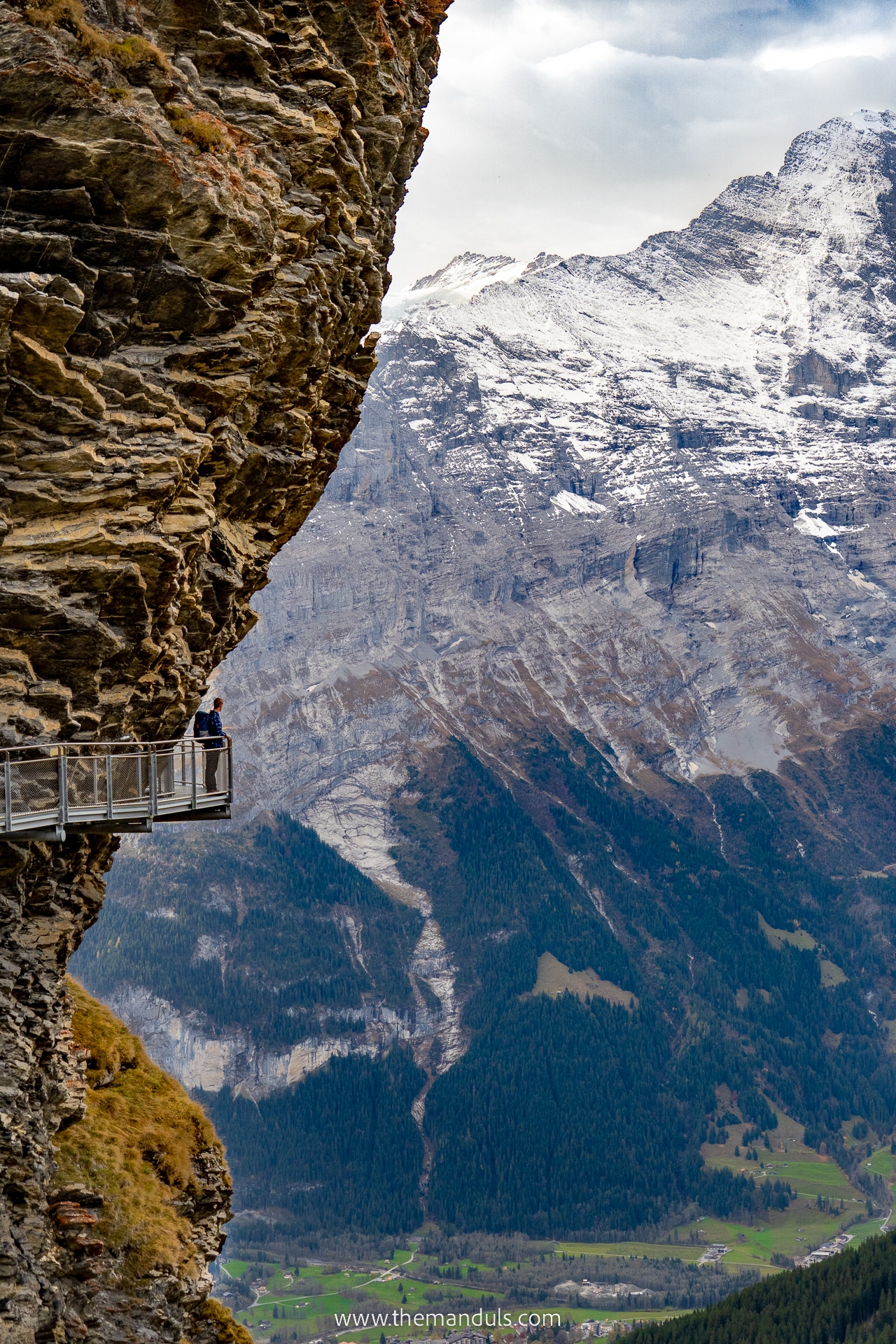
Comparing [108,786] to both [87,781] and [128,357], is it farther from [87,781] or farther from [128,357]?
[128,357]

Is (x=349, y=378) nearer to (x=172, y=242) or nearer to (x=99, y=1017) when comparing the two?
(x=172, y=242)

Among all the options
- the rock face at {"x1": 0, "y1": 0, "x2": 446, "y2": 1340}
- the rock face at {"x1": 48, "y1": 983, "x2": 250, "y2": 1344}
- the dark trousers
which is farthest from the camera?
the dark trousers

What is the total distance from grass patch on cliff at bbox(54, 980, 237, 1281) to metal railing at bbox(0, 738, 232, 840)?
20.6 feet

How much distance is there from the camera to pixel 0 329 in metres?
24.4

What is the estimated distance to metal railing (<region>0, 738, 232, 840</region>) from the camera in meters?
25.4

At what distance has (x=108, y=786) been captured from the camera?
26922mm

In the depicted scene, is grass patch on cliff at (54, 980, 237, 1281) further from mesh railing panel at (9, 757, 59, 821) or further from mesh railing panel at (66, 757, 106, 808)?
mesh railing panel at (9, 757, 59, 821)

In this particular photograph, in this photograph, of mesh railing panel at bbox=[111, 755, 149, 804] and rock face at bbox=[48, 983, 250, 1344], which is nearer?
mesh railing panel at bbox=[111, 755, 149, 804]

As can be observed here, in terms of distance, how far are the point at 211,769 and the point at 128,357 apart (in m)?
8.99

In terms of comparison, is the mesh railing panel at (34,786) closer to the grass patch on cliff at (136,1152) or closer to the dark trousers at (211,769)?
the dark trousers at (211,769)

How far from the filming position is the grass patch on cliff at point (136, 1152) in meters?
31.2

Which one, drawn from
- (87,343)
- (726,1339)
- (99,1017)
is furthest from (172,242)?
(726,1339)

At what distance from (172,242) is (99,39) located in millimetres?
3665

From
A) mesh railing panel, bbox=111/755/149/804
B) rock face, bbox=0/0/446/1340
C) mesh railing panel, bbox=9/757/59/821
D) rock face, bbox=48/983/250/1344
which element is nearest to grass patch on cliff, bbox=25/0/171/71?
rock face, bbox=0/0/446/1340
